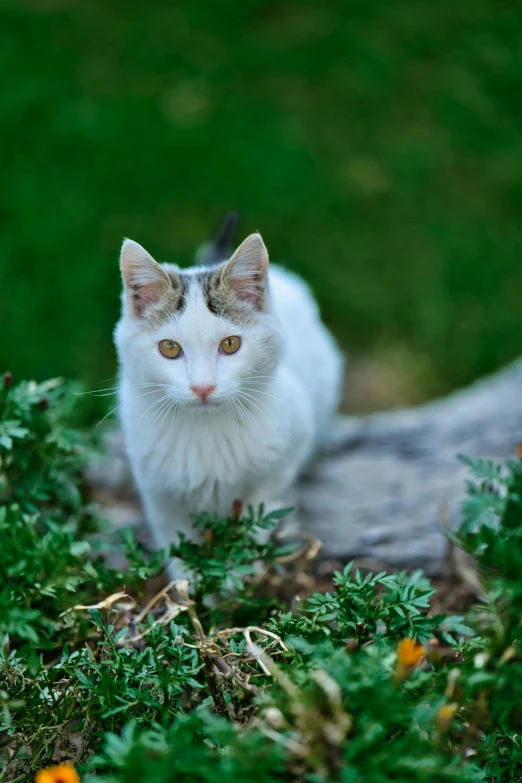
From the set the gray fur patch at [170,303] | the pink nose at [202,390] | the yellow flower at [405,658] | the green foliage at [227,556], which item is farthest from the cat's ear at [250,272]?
the yellow flower at [405,658]

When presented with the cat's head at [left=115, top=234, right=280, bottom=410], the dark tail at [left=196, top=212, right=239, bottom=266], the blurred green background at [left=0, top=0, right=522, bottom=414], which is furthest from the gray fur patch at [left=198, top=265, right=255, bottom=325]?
the blurred green background at [left=0, top=0, right=522, bottom=414]

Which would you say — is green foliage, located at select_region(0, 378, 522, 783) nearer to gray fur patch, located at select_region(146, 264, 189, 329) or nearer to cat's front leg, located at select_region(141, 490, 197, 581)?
cat's front leg, located at select_region(141, 490, 197, 581)

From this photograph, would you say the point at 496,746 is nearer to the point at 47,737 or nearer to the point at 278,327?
the point at 47,737

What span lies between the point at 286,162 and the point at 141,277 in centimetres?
340

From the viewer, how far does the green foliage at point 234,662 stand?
61.0 inches

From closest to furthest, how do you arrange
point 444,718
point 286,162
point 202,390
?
1. point 444,718
2. point 202,390
3. point 286,162

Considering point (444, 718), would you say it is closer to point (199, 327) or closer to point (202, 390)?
point (202, 390)

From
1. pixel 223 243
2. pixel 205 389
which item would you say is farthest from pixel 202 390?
pixel 223 243

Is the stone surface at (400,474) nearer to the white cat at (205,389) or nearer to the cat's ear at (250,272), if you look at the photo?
the white cat at (205,389)

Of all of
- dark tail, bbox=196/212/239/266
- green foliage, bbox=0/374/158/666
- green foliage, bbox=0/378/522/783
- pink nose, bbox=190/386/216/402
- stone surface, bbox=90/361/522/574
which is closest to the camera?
green foliage, bbox=0/378/522/783

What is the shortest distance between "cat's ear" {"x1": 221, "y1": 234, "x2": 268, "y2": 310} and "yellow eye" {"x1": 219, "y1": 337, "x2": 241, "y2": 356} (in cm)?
17

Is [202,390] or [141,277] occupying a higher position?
[141,277]

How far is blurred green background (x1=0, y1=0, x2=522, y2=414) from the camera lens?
4.84m

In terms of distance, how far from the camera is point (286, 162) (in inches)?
216
